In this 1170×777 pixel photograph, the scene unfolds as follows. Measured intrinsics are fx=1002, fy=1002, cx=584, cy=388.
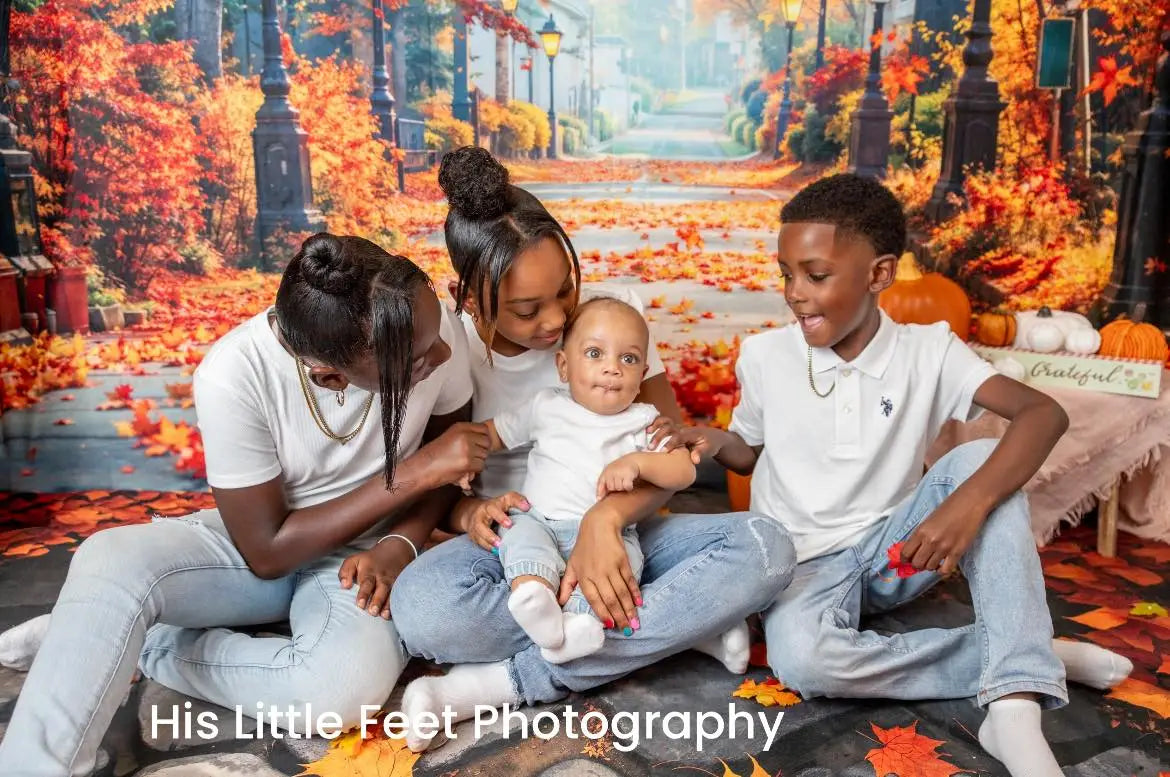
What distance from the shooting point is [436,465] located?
2094 mm

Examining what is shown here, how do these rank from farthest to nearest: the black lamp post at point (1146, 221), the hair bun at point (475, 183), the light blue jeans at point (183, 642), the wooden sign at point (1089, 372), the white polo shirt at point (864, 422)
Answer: the black lamp post at point (1146, 221) → the wooden sign at point (1089, 372) → the white polo shirt at point (864, 422) → the hair bun at point (475, 183) → the light blue jeans at point (183, 642)

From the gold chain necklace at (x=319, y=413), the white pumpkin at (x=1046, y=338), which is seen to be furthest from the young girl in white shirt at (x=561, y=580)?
the white pumpkin at (x=1046, y=338)

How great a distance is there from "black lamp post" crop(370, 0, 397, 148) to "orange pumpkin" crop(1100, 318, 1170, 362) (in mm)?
2461

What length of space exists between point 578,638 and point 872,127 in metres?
2.26

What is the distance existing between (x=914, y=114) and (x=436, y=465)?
2.21 metres

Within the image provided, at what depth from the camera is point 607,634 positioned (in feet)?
6.66

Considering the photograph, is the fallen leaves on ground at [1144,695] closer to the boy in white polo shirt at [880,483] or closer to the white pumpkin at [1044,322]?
the boy in white polo shirt at [880,483]

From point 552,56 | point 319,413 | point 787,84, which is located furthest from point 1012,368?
point 319,413

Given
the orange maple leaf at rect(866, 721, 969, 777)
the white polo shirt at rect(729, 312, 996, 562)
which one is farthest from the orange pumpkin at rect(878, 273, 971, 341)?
the orange maple leaf at rect(866, 721, 969, 777)

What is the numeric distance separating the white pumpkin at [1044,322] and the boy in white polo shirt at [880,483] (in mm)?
1007

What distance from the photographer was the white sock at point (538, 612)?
6.20 ft

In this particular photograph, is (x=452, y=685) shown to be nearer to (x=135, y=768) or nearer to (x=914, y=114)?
(x=135, y=768)

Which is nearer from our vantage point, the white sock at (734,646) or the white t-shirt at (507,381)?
the white sock at (734,646)

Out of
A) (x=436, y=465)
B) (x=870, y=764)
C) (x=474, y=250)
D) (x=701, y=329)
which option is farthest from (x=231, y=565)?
(x=701, y=329)
